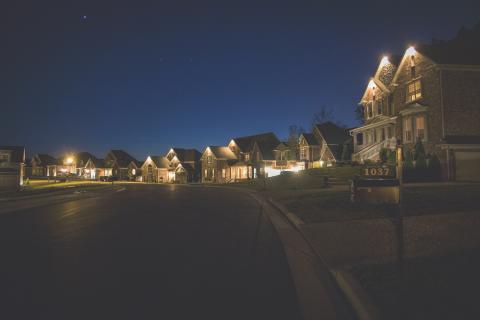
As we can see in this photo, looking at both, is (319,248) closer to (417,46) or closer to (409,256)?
(409,256)

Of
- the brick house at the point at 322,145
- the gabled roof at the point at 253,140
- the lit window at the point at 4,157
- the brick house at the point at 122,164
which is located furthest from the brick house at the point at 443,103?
the brick house at the point at 122,164

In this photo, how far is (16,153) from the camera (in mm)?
65625

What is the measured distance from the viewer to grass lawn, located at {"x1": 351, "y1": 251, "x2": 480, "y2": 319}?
176 inches

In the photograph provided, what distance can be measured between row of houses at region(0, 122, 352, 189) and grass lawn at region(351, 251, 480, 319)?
1203 inches

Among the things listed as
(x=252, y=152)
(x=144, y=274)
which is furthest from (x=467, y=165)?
(x=252, y=152)

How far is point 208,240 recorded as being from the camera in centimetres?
1007

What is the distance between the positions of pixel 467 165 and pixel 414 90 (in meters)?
7.77

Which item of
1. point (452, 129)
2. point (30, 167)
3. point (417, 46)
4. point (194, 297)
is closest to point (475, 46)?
point (417, 46)

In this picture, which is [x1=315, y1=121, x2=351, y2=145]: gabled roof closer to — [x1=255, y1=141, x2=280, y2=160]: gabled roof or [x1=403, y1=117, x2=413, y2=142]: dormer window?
[x1=255, y1=141, x2=280, y2=160]: gabled roof

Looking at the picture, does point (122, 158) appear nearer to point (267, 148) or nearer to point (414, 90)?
point (267, 148)

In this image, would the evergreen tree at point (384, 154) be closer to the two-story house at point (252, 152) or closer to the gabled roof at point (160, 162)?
the two-story house at point (252, 152)

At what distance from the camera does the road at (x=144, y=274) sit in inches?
198

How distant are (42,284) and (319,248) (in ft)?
18.7

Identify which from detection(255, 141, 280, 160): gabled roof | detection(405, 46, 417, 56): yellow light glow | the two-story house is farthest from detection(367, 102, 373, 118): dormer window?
detection(255, 141, 280, 160): gabled roof
